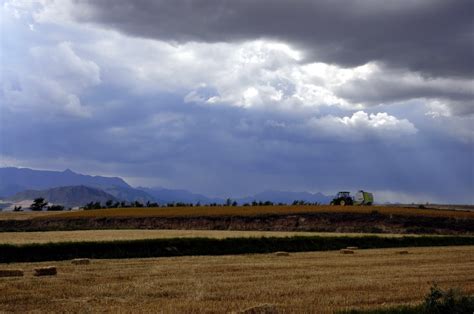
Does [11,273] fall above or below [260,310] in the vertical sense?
below

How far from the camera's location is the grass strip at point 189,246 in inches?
1318

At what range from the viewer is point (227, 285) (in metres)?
19.2

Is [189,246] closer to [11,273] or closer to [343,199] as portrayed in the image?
[11,273]

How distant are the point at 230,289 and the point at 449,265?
43.3ft

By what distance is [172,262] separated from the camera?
2855 centimetres

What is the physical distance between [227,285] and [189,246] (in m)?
19.1

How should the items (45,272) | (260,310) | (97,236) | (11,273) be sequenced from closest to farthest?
1. (260,310)
2. (11,273)
3. (45,272)
4. (97,236)

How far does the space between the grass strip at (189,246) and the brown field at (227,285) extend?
6925mm

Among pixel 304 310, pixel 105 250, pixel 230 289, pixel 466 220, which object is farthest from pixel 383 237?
pixel 304 310

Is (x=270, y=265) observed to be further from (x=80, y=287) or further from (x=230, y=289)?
(x=80, y=287)

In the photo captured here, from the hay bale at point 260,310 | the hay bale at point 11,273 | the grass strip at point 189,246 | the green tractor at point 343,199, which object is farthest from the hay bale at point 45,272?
the green tractor at point 343,199

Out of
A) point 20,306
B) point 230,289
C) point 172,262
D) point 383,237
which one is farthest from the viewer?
point 383,237

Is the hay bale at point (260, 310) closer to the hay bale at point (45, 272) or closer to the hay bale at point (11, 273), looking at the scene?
Result: the hay bale at point (45, 272)

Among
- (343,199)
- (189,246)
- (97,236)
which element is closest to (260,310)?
(189,246)
